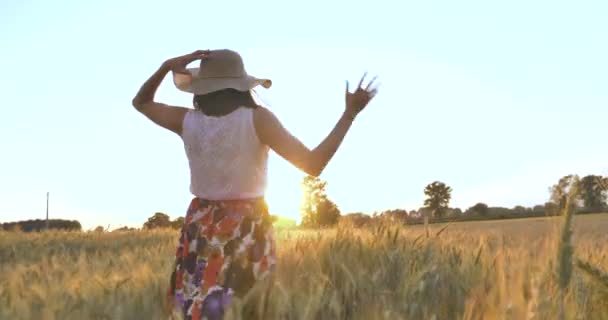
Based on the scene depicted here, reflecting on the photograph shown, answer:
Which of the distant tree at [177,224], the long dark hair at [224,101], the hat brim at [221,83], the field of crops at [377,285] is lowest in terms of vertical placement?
the field of crops at [377,285]

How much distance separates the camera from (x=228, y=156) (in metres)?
3.16

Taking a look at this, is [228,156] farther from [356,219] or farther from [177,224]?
[177,224]

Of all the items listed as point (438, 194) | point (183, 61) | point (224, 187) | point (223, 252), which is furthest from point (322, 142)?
point (438, 194)

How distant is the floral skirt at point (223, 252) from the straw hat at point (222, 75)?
56 cm

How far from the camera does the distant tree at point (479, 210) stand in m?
54.5

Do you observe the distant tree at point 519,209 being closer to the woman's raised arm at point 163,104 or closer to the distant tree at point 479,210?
the distant tree at point 479,210

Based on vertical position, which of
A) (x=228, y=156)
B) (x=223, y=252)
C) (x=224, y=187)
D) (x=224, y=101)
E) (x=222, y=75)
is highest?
(x=222, y=75)

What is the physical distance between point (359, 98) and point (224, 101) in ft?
2.49

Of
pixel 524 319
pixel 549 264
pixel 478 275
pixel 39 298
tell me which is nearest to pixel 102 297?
pixel 39 298

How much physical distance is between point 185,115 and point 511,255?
1.86 metres

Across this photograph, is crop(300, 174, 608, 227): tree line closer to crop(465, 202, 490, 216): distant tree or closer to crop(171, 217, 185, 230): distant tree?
crop(465, 202, 490, 216): distant tree

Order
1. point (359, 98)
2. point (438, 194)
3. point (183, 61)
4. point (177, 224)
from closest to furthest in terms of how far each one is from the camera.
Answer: point (359, 98)
point (183, 61)
point (177, 224)
point (438, 194)

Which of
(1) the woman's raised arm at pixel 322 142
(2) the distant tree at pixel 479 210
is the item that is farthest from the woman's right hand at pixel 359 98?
(2) the distant tree at pixel 479 210

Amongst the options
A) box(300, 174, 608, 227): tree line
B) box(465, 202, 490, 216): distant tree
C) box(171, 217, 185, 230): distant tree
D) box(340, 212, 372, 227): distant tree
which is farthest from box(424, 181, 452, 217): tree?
box(340, 212, 372, 227): distant tree
